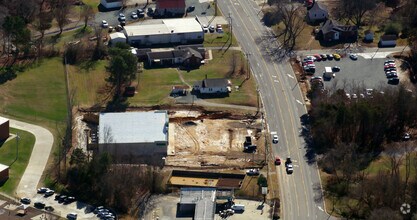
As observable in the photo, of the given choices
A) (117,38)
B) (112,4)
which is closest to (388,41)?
(117,38)

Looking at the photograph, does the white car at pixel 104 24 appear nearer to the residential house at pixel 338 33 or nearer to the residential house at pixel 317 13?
the residential house at pixel 317 13

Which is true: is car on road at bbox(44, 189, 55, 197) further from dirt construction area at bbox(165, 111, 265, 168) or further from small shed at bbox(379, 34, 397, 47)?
small shed at bbox(379, 34, 397, 47)

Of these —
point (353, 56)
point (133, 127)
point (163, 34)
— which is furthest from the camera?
point (163, 34)

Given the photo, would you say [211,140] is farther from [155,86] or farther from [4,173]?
[4,173]

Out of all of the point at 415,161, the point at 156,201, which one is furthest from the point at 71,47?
the point at 415,161

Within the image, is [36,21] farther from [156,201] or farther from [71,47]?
[156,201]

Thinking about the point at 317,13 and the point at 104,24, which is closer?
the point at 104,24
